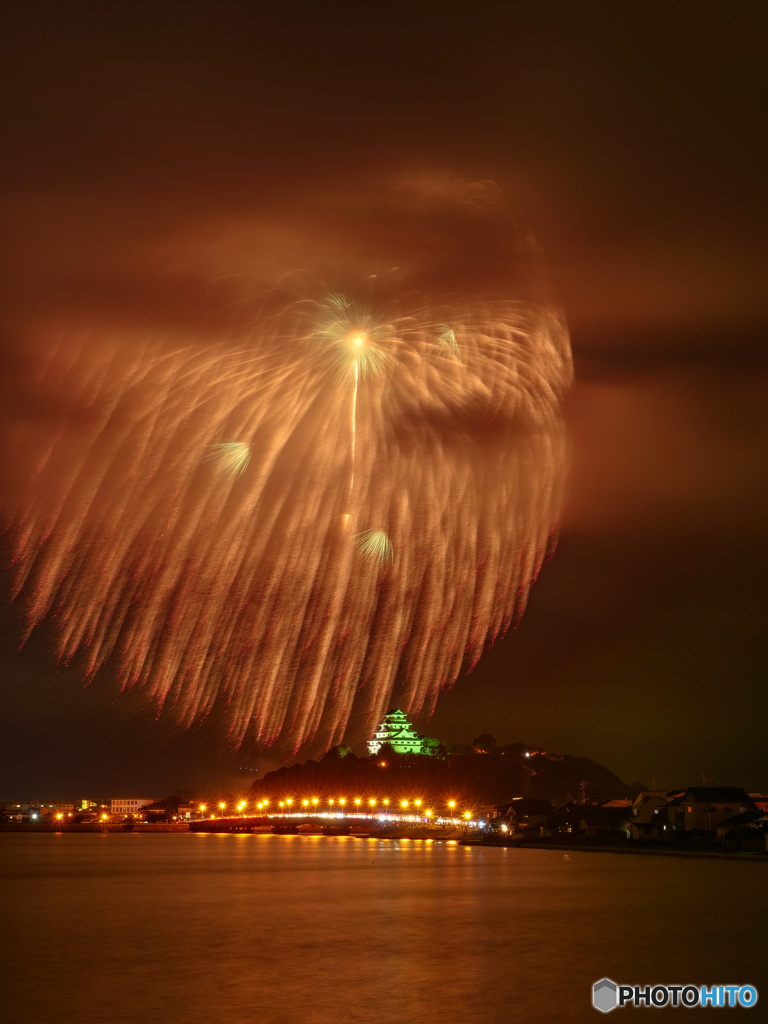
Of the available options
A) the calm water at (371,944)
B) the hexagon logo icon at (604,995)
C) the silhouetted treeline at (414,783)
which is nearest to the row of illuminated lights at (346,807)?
the silhouetted treeline at (414,783)

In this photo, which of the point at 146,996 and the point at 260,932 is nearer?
the point at 146,996

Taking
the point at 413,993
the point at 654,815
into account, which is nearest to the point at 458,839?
the point at 654,815

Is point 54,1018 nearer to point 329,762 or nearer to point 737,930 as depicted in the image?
point 737,930

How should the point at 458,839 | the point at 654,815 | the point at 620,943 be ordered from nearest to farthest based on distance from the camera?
the point at 620,943 → the point at 654,815 → the point at 458,839

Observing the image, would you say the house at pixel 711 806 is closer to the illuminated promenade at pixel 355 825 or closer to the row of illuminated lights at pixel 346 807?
the illuminated promenade at pixel 355 825

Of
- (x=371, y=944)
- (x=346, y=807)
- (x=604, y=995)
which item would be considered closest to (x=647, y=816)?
(x=346, y=807)

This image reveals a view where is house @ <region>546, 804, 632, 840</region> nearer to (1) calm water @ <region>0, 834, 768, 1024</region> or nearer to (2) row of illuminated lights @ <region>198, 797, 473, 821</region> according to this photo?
(2) row of illuminated lights @ <region>198, 797, 473, 821</region>

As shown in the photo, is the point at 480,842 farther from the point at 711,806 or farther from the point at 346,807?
the point at 346,807
